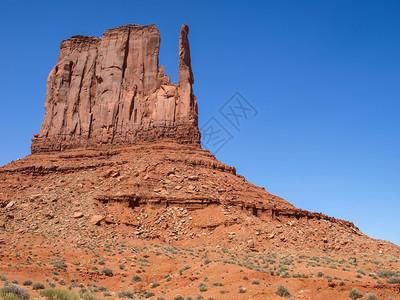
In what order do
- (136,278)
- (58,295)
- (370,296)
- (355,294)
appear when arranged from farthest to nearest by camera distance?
(136,278), (355,294), (370,296), (58,295)

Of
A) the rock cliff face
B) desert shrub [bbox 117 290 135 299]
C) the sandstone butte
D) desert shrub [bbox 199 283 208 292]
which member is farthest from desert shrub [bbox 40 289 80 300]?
the rock cliff face

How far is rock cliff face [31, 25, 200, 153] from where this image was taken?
5838 centimetres

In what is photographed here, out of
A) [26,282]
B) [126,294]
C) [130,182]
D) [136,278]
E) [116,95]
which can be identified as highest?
[116,95]

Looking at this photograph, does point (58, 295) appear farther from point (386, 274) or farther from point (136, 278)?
point (386, 274)

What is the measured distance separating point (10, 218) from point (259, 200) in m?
25.3

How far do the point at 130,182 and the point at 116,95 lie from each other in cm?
1830

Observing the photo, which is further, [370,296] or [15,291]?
[370,296]

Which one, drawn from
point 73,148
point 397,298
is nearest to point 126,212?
point 73,148

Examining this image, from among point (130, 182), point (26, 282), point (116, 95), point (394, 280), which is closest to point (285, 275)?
point (394, 280)

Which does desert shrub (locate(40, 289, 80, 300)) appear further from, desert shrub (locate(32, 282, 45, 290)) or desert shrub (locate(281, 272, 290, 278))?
desert shrub (locate(281, 272, 290, 278))

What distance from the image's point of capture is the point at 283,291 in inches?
917

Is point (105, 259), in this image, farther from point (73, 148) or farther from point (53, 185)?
point (73, 148)

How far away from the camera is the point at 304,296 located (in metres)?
23.1

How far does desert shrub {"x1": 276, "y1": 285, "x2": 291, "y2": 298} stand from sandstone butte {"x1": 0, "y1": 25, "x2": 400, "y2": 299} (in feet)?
1.77
